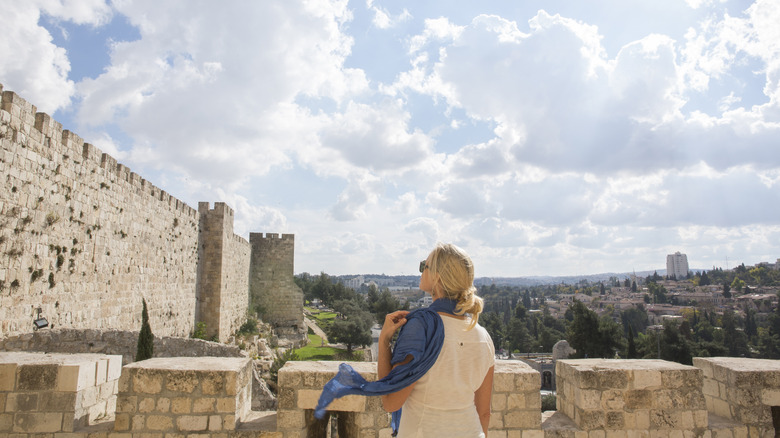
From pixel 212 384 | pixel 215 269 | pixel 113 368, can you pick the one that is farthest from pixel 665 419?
pixel 215 269

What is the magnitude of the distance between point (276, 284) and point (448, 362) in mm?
25581

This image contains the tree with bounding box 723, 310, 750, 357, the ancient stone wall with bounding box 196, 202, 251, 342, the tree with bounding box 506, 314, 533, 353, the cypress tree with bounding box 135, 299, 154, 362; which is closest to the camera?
the cypress tree with bounding box 135, 299, 154, 362

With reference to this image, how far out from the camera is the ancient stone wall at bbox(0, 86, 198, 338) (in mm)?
6922

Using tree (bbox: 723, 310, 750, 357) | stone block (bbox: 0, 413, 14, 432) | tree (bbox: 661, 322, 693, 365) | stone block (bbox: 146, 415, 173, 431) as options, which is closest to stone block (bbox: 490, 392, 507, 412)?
stone block (bbox: 146, 415, 173, 431)

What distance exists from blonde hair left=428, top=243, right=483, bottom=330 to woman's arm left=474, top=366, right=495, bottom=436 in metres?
0.32

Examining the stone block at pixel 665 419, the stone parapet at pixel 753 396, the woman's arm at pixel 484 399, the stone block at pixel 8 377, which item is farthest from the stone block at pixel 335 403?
the stone parapet at pixel 753 396

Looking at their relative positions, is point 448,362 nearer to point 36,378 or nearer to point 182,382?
point 182,382

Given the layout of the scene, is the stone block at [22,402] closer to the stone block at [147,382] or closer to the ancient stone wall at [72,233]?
the stone block at [147,382]

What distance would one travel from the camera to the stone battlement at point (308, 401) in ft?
10.4

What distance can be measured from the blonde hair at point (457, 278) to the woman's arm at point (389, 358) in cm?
24

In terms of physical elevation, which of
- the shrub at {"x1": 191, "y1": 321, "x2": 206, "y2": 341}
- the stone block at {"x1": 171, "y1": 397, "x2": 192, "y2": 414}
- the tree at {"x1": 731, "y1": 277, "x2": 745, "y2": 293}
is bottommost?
the tree at {"x1": 731, "y1": 277, "x2": 745, "y2": 293}

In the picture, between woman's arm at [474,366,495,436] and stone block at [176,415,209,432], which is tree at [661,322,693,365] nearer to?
woman's arm at [474,366,495,436]

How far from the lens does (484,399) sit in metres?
2.25

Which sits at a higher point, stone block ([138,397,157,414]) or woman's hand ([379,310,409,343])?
woman's hand ([379,310,409,343])
